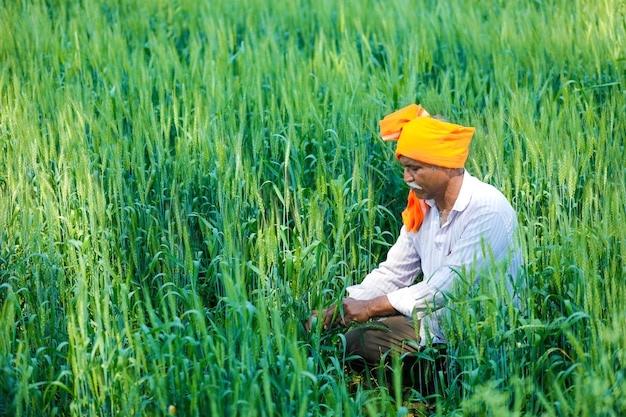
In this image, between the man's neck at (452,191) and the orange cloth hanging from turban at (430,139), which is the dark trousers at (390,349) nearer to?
the man's neck at (452,191)

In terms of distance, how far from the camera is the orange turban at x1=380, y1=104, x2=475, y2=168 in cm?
296

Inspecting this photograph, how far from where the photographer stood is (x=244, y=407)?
2301 mm

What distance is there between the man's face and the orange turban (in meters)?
0.03

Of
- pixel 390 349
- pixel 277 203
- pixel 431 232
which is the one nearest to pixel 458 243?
pixel 431 232

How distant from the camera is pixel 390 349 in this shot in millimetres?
3107

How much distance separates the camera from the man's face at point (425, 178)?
9.84ft

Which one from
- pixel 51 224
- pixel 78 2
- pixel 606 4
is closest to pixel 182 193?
pixel 51 224

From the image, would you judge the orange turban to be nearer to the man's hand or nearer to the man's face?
the man's face

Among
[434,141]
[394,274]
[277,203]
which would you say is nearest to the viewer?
[434,141]

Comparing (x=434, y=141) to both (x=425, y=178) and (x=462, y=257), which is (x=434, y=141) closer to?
(x=425, y=178)

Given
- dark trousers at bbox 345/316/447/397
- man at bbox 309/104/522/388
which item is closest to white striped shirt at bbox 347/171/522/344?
man at bbox 309/104/522/388

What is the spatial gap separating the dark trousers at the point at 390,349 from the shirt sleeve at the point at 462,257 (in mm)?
166

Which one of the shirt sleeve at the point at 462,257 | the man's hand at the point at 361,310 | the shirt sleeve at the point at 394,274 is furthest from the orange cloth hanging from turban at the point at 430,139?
the man's hand at the point at 361,310

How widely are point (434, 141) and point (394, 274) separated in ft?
1.95
